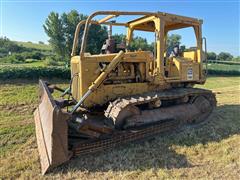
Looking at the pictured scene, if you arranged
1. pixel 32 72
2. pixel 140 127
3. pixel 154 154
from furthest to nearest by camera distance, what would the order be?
pixel 32 72
pixel 140 127
pixel 154 154

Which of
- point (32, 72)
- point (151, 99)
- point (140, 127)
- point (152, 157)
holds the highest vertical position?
point (32, 72)

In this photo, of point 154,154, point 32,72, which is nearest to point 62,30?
point 32,72

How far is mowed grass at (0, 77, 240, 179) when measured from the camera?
13.1ft

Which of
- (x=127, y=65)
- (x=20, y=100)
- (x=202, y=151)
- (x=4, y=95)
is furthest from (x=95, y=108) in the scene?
(x=4, y=95)

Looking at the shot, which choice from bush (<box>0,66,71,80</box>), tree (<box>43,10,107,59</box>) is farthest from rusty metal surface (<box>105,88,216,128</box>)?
tree (<box>43,10,107,59</box>)

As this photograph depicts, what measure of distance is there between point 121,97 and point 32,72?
11.6 meters

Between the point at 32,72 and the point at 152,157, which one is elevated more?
the point at 32,72

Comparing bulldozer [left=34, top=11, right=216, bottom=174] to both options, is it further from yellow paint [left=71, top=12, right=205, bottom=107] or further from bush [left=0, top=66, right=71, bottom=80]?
bush [left=0, top=66, right=71, bottom=80]

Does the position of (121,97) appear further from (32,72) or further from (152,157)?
(32,72)

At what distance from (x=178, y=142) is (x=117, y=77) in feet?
7.04

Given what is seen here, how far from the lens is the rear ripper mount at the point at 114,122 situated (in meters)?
3.99

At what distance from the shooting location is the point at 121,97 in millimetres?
5543

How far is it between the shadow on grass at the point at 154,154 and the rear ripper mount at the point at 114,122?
0.58 feet

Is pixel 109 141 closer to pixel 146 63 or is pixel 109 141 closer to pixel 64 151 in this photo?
pixel 64 151
